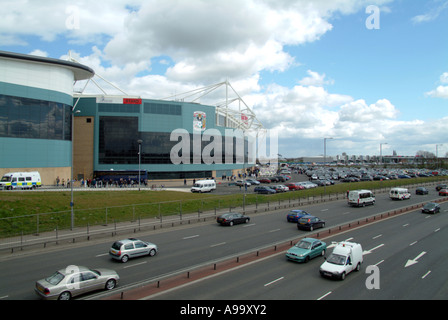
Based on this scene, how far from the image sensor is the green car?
17.7m

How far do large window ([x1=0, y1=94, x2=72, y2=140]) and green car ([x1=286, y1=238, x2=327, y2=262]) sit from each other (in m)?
51.6

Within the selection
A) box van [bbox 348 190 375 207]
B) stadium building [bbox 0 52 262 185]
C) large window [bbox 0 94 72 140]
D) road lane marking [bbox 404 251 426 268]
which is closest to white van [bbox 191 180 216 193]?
stadium building [bbox 0 52 262 185]

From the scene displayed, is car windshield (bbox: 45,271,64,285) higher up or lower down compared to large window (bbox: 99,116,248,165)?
lower down

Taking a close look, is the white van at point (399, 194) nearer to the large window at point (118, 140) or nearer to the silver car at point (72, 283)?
the silver car at point (72, 283)

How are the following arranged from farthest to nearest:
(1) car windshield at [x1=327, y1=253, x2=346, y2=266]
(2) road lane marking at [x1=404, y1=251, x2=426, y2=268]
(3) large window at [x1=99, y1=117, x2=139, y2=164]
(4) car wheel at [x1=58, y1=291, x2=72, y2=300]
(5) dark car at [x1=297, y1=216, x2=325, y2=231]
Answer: (3) large window at [x1=99, y1=117, x2=139, y2=164], (5) dark car at [x1=297, y1=216, x2=325, y2=231], (2) road lane marking at [x1=404, y1=251, x2=426, y2=268], (1) car windshield at [x1=327, y1=253, x2=346, y2=266], (4) car wheel at [x1=58, y1=291, x2=72, y2=300]

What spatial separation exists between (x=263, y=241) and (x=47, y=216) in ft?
63.8

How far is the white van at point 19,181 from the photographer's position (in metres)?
41.6

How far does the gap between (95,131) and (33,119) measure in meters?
17.1

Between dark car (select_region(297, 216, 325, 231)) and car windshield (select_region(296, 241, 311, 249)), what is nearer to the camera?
car windshield (select_region(296, 241, 311, 249))

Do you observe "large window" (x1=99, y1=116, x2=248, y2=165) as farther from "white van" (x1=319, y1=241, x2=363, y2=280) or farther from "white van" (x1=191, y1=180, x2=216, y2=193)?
"white van" (x1=319, y1=241, x2=363, y2=280)

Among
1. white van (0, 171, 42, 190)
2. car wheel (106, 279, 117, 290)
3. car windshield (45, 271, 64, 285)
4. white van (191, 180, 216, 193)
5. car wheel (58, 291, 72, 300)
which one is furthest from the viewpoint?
white van (191, 180, 216, 193)

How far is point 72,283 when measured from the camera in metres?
12.7

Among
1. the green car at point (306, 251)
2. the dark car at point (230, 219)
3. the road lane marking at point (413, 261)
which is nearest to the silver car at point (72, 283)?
the green car at point (306, 251)
